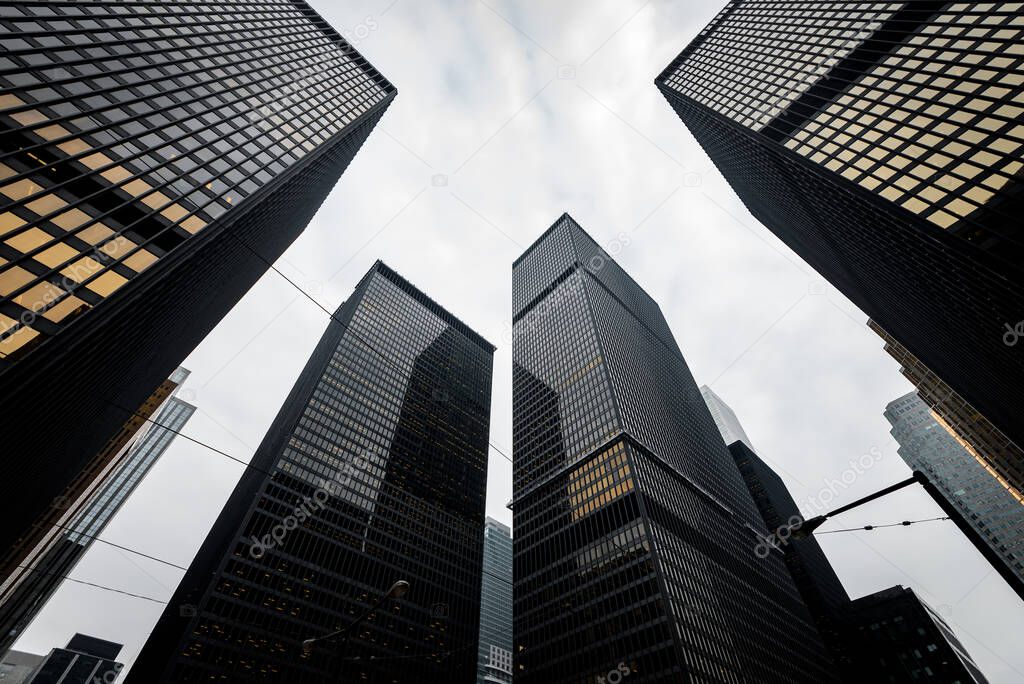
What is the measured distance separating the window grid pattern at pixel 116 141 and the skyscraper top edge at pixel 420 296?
118 metres

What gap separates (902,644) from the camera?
124 meters

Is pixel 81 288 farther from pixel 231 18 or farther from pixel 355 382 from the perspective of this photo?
pixel 355 382

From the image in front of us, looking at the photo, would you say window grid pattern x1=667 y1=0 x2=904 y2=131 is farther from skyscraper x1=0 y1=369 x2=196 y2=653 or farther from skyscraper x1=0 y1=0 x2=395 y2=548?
skyscraper x1=0 y1=369 x2=196 y2=653

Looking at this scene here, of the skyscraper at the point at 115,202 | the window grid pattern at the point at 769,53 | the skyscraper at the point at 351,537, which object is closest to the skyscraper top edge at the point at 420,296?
the skyscraper at the point at 351,537

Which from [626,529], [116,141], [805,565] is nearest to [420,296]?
[626,529]

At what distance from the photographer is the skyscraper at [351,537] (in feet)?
259

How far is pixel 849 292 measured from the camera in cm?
7562

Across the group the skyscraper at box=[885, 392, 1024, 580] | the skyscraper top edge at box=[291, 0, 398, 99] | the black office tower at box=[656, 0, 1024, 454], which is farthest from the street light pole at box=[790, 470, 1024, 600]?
the skyscraper at box=[885, 392, 1024, 580]

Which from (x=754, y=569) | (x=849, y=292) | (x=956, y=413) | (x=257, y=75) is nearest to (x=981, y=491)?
(x=956, y=413)

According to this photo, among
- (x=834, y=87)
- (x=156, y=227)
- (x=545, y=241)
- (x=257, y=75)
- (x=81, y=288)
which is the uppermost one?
(x=545, y=241)

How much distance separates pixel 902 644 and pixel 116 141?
174m

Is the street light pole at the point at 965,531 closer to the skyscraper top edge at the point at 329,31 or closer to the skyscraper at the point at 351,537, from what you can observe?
the skyscraper at the point at 351,537

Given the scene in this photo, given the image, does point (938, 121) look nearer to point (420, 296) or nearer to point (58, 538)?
point (420, 296)

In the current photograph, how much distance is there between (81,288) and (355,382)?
349 feet
